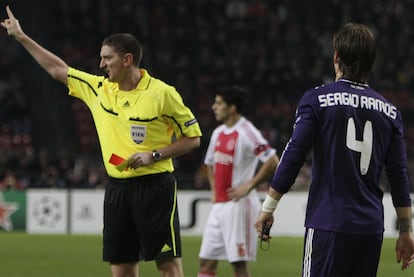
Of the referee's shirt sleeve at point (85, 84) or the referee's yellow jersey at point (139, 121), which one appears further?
the referee's shirt sleeve at point (85, 84)

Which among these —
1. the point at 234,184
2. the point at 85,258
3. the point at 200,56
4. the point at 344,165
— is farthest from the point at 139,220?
the point at 200,56

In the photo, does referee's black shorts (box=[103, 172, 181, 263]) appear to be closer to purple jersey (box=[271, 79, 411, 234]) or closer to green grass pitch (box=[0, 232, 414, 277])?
purple jersey (box=[271, 79, 411, 234])

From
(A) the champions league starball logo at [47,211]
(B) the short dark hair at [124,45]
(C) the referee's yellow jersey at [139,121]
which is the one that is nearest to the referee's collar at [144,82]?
(C) the referee's yellow jersey at [139,121]

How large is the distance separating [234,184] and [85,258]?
15.2ft

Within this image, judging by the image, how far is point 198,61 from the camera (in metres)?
27.0

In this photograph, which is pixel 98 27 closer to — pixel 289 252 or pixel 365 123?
pixel 289 252

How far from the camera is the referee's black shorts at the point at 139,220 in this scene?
23.4 ft

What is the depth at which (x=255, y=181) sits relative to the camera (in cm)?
1005

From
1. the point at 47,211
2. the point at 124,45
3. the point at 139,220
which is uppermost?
the point at 124,45

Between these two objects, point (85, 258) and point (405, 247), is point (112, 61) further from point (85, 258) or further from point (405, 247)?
point (85, 258)

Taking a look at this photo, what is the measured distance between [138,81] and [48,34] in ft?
64.9

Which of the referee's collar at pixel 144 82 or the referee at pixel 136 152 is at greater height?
the referee's collar at pixel 144 82

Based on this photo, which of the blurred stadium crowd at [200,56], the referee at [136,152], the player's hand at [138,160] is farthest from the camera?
the blurred stadium crowd at [200,56]

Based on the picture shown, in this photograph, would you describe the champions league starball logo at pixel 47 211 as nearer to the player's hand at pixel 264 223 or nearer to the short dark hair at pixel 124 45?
the short dark hair at pixel 124 45
